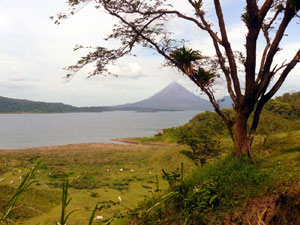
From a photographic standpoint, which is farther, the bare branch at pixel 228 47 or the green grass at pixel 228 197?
the bare branch at pixel 228 47

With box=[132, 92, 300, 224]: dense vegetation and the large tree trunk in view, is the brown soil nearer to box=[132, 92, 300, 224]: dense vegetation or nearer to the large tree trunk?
box=[132, 92, 300, 224]: dense vegetation

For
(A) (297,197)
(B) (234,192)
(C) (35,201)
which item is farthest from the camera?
(C) (35,201)

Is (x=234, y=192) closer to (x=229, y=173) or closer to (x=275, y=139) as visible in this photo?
(x=229, y=173)

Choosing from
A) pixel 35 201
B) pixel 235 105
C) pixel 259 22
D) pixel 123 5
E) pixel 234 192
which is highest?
pixel 123 5

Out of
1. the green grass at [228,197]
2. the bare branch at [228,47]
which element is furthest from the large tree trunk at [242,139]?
the green grass at [228,197]

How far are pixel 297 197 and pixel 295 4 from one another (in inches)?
155

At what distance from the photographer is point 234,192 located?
4.73m

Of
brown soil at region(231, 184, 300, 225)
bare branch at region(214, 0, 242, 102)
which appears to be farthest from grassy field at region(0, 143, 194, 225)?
Answer: bare branch at region(214, 0, 242, 102)

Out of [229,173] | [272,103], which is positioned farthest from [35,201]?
[272,103]

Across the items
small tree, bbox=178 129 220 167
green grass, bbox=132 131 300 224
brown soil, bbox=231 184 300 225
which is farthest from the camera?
small tree, bbox=178 129 220 167

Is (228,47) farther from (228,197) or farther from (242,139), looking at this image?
(228,197)

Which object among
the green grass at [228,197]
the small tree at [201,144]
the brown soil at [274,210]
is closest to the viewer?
the brown soil at [274,210]

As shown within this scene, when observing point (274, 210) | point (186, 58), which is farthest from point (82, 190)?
point (274, 210)

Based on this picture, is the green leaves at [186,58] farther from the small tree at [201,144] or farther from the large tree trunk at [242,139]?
the small tree at [201,144]
